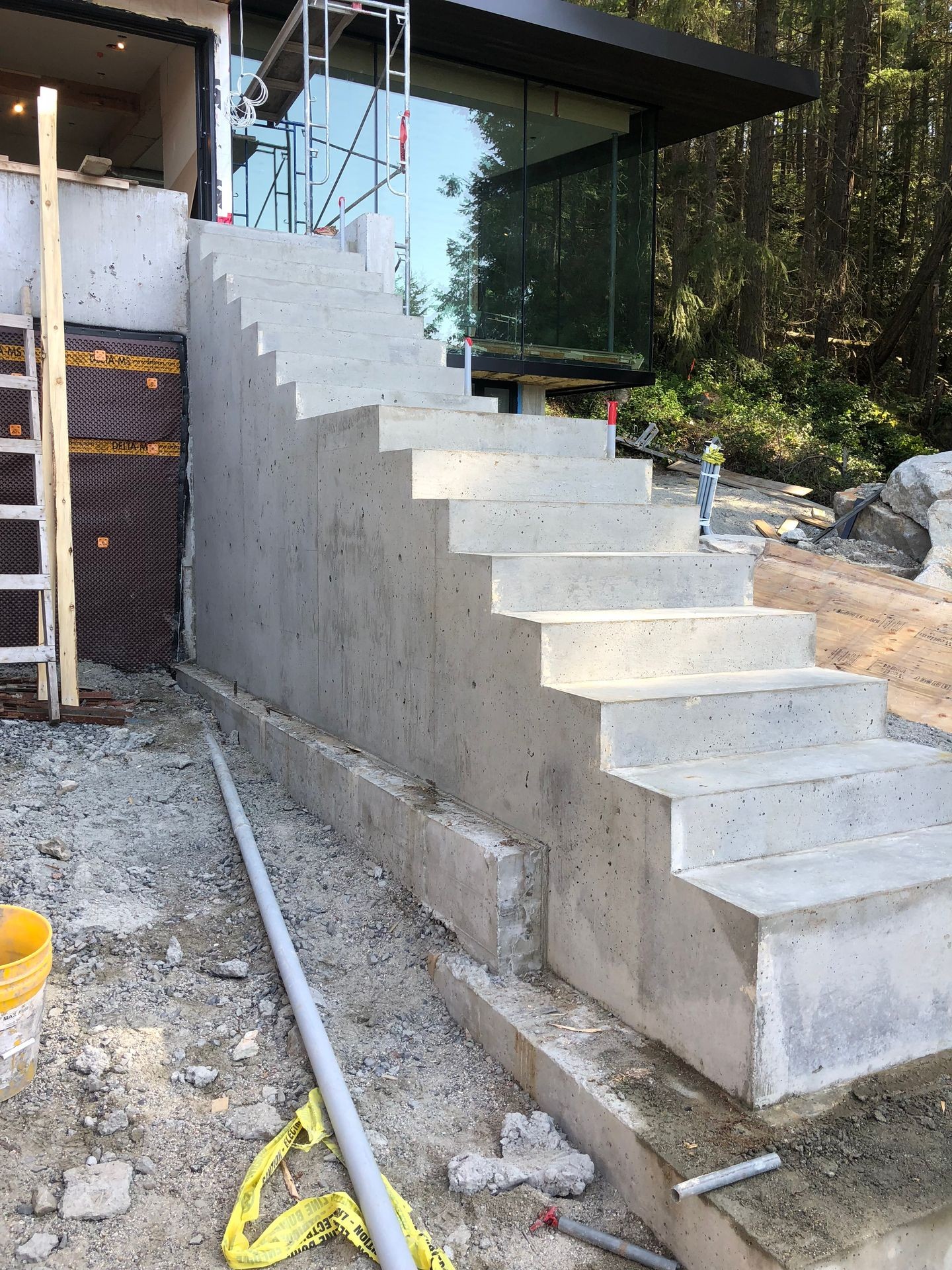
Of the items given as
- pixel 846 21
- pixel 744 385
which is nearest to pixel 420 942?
pixel 744 385

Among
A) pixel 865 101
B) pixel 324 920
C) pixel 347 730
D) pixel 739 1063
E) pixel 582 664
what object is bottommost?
pixel 324 920

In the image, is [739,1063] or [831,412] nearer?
[739,1063]

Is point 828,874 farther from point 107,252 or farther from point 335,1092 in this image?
point 107,252

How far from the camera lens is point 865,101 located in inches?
918

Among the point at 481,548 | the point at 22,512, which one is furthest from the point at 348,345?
the point at 481,548

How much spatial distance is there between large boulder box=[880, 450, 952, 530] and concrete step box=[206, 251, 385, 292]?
5.87 m

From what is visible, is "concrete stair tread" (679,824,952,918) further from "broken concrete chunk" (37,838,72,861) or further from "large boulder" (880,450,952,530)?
"large boulder" (880,450,952,530)

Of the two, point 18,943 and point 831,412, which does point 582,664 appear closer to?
point 18,943

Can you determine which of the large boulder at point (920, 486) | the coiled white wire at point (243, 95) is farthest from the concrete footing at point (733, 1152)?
the large boulder at point (920, 486)

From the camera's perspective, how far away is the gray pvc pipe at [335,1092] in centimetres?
222

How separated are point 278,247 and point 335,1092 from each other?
612 cm

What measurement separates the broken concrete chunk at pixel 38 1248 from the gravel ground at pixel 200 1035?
0.05ft

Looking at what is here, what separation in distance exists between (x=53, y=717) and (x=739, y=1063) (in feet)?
14.4

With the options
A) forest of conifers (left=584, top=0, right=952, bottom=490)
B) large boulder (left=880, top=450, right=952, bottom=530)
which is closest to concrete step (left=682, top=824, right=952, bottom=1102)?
large boulder (left=880, top=450, right=952, bottom=530)
